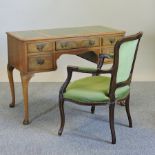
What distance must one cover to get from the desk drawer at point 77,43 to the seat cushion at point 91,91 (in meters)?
0.35

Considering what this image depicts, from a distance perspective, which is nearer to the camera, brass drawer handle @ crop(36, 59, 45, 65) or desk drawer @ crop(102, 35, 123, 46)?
brass drawer handle @ crop(36, 59, 45, 65)

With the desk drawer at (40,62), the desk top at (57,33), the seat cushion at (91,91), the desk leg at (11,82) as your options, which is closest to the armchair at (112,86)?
the seat cushion at (91,91)

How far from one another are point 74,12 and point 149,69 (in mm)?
1239

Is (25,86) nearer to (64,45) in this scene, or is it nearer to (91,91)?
(64,45)

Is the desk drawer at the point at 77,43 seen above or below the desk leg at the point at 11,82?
above

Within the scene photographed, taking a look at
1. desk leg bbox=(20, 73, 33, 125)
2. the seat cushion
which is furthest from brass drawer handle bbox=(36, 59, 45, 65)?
the seat cushion

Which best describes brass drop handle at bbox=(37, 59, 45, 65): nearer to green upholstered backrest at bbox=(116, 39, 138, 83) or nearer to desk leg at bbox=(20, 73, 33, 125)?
desk leg at bbox=(20, 73, 33, 125)

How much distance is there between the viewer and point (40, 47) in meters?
2.97

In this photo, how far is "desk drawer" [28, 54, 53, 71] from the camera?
2982mm

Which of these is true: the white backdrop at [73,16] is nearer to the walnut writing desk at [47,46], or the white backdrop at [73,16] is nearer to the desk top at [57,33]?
the desk top at [57,33]

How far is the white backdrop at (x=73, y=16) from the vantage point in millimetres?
4211

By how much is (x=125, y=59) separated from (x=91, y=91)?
38 cm

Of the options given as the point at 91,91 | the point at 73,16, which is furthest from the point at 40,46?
the point at 73,16

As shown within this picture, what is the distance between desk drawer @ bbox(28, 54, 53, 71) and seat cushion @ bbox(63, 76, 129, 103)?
285mm
